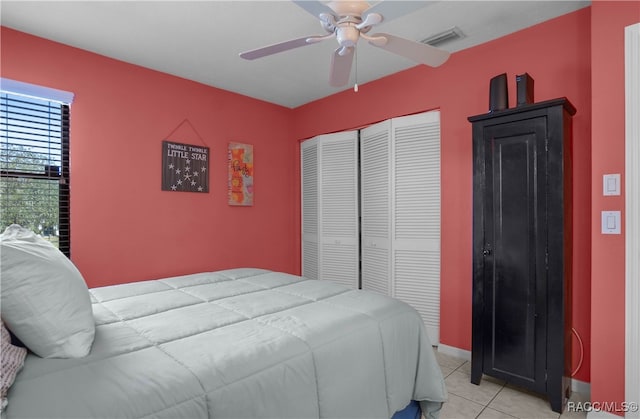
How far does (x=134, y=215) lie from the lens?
3.16m

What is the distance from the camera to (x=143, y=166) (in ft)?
10.6

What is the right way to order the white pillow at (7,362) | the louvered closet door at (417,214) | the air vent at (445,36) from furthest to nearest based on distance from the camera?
the louvered closet door at (417,214), the air vent at (445,36), the white pillow at (7,362)

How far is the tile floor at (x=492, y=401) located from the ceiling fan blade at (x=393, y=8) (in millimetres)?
2194

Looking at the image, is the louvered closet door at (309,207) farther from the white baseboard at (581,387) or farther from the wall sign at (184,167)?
the white baseboard at (581,387)

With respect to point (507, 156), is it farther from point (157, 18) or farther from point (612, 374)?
point (157, 18)

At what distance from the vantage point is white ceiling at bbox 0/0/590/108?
230 cm

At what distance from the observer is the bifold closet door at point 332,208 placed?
3.80 meters

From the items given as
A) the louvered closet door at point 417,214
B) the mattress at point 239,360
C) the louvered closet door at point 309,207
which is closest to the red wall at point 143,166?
the louvered closet door at point 309,207

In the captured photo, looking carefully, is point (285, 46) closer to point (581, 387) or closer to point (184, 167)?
point (184, 167)

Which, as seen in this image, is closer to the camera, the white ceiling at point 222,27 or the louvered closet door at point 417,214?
the white ceiling at point 222,27

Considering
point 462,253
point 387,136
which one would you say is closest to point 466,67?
point 387,136

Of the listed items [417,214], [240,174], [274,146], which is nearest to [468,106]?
[417,214]

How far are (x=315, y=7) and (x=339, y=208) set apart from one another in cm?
248

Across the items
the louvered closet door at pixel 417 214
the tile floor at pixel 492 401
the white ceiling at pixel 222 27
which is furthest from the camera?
the louvered closet door at pixel 417 214
